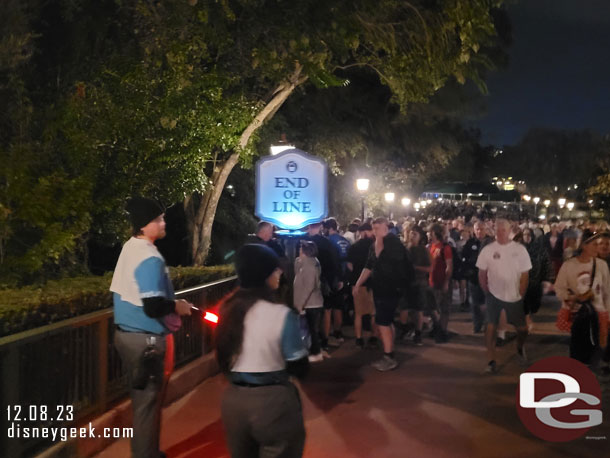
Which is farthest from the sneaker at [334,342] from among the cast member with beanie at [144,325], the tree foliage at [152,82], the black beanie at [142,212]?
the black beanie at [142,212]

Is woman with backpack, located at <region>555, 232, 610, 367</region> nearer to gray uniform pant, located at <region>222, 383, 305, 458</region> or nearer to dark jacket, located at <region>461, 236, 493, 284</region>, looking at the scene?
dark jacket, located at <region>461, 236, 493, 284</region>

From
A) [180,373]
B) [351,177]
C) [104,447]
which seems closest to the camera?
[104,447]

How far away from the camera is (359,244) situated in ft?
36.7

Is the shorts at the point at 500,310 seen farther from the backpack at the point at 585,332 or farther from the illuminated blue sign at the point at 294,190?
the illuminated blue sign at the point at 294,190

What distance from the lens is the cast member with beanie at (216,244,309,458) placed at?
360 centimetres

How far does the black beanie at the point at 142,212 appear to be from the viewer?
5.14 m

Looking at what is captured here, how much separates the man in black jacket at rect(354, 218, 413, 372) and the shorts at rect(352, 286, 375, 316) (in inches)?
60.4

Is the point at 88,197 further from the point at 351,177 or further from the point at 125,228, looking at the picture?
the point at 351,177

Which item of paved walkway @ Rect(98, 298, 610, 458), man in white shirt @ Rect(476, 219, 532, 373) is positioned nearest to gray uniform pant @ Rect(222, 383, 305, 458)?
paved walkway @ Rect(98, 298, 610, 458)

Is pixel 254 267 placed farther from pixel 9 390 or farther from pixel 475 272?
pixel 475 272

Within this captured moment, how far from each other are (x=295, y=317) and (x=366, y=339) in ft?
24.6

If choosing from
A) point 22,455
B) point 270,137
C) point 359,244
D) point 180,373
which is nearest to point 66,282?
point 180,373

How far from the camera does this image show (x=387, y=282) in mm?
8914

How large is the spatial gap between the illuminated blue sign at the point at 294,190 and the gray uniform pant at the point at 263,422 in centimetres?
529
